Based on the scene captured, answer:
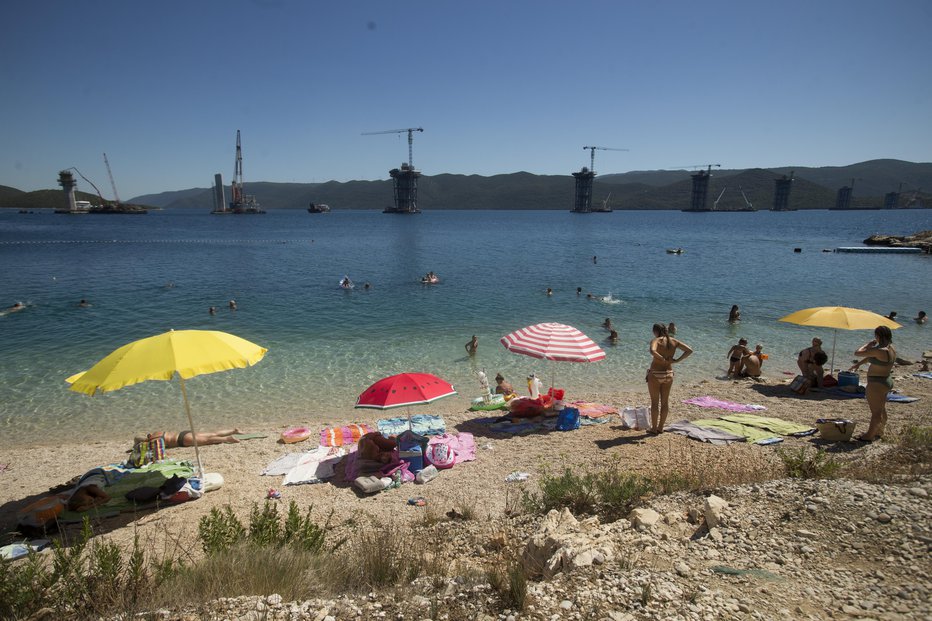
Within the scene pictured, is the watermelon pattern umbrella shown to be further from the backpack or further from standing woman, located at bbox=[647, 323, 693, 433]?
standing woman, located at bbox=[647, 323, 693, 433]

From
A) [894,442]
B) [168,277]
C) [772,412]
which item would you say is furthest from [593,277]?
[168,277]

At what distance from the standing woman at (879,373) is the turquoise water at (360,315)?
572cm

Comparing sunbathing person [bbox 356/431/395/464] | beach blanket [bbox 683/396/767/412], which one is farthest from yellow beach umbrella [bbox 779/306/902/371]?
sunbathing person [bbox 356/431/395/464]

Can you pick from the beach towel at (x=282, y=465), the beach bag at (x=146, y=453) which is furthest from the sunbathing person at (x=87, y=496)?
the beach towel at (x=282, y=465)

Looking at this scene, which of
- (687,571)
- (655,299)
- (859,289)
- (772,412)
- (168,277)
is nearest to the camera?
(687,571)

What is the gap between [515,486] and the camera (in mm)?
6801

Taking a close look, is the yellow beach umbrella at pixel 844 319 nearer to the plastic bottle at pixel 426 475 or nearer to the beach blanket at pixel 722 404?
the beach blanket at pixel 722 404

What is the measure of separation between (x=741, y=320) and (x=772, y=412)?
38.5ft

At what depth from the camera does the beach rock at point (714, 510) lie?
440 cm

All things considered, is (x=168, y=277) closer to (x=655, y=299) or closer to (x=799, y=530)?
(x=655, y=299)

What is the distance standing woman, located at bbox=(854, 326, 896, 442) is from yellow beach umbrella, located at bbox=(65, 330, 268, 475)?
9.16 m

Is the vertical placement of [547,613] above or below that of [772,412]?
above

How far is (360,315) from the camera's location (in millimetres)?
21266

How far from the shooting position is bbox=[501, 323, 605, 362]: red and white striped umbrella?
8891 millimetres
